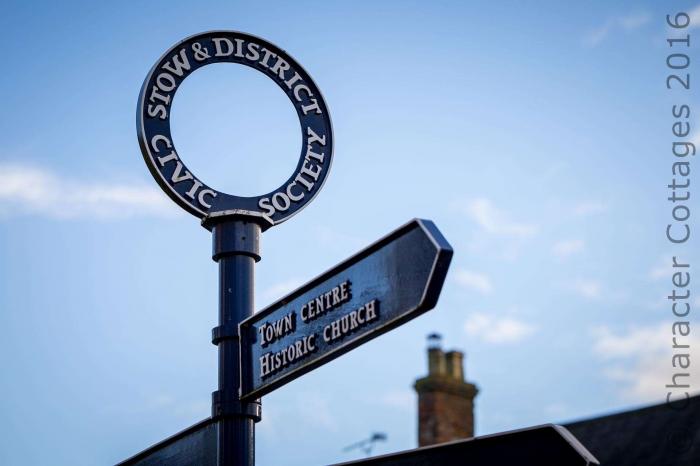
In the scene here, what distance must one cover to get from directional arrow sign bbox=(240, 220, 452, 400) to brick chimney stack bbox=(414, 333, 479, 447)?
2265 cm

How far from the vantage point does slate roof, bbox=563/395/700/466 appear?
19.6m

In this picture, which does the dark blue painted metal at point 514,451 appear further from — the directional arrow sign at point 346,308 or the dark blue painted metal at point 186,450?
the dark blue painted metal at point 186,450

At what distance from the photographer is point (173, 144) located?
477 cm

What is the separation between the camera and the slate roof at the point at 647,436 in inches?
771

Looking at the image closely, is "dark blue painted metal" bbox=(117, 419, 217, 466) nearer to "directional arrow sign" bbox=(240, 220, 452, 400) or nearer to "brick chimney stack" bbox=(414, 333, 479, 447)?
"directional arrow sign" bbox=(240, 220, 452, 400)

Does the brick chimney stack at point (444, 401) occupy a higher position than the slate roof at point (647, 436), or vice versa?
the brick chimney stack at point (444, 401)

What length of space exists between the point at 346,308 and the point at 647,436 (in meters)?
18.3

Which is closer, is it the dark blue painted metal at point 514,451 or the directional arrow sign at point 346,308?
the dark blue painted metal at point 514,451

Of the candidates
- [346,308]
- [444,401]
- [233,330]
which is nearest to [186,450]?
[233,330]

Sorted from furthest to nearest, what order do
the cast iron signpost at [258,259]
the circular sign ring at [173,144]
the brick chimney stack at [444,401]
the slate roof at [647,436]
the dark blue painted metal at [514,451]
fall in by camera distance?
1. the brick chimney stack at [444,401]
2. the slate roof at [647,436]
3. the circular sign ring at [173,144]
4. the cast iron signpost at [258,259]
5. the dark blue painted metal at [514,451]

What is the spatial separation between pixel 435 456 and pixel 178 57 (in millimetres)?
2289

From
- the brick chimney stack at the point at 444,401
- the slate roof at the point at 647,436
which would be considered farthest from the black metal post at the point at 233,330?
the brick chimney stack at the point at 444,401

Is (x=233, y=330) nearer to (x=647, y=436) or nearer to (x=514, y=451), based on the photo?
(x=514, y=451)

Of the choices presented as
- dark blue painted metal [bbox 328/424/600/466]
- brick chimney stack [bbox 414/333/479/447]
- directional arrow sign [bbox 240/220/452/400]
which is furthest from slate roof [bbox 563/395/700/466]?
dark blue painted metal [bbox 328/424/600/466]
